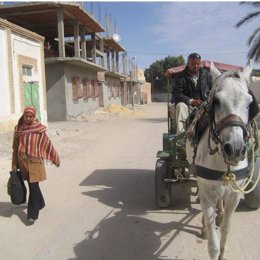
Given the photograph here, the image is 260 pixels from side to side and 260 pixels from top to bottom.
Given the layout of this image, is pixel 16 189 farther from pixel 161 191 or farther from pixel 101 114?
pixel 101 114

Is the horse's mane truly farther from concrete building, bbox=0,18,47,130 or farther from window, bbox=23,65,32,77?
window, bbox=23,65,32,77

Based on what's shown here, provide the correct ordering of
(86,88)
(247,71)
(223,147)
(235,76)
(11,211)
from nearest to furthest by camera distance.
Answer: (223,147) < (235,76) < (247,71) < (11,211) < (86,88)

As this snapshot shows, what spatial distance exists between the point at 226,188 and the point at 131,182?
4281 millimetres

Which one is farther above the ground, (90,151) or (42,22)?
(42,22)

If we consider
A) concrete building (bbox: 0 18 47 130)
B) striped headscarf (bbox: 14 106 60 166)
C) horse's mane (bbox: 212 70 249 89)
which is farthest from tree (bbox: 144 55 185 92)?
horse's mane (bbox: 212 70 249 89)

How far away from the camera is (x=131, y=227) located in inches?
206

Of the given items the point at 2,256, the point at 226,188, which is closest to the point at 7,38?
the point at 2,256

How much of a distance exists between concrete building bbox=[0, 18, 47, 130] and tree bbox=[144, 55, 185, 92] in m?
65.1

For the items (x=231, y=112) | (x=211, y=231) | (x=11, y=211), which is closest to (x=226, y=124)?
(x=231, y=112)

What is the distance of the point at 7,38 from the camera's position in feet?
50.9

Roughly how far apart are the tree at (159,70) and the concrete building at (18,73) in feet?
214

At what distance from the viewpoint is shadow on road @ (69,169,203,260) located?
445 centimetres

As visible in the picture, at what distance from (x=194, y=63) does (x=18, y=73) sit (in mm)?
12283

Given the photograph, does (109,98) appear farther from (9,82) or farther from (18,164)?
(18,164)
